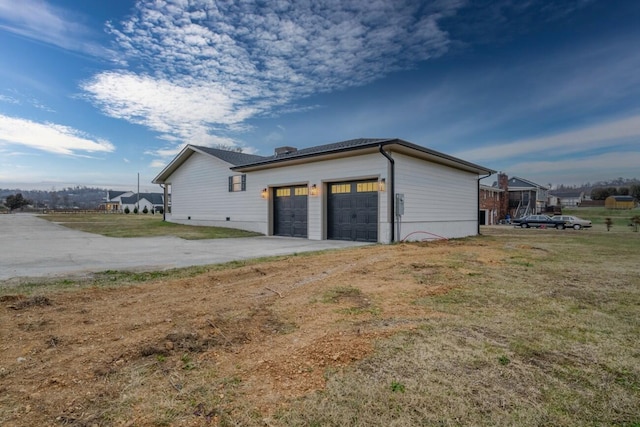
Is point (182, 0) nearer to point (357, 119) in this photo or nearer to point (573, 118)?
point (357, 119)

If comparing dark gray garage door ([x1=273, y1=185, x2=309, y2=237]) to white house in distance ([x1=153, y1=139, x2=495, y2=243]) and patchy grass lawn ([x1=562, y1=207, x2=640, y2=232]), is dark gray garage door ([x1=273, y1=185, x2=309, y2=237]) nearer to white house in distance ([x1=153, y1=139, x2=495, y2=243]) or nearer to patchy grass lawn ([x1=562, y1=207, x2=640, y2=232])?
white house in distance ([x1=153, y1=139, x2=495, y2=243])

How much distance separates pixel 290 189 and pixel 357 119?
7.96 metres

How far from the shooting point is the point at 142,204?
65.8 meters

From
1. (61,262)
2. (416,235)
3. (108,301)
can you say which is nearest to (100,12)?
(61,262)

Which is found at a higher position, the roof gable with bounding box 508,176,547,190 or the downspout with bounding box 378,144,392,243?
the roof gable with bounding box 508,176,547,190

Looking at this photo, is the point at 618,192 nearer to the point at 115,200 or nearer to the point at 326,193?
the point at 326,193

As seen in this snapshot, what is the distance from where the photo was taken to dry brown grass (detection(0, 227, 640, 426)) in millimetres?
1872

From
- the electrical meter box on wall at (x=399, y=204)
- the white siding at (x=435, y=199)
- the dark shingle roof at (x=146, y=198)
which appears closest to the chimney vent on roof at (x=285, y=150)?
the white siding at (x=435, y=199)

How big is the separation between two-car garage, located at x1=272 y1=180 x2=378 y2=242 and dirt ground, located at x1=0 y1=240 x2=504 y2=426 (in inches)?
285

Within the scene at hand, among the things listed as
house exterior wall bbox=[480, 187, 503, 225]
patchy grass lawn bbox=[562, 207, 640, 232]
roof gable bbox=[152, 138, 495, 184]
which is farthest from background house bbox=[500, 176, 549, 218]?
roof gable bbox=[152, 138, 495, 184]

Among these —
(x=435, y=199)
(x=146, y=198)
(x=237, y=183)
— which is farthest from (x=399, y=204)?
(x=146, y=198)

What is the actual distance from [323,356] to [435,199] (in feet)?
43.6

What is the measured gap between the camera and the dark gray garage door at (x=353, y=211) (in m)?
12.4

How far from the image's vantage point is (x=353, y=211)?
1309 cm
